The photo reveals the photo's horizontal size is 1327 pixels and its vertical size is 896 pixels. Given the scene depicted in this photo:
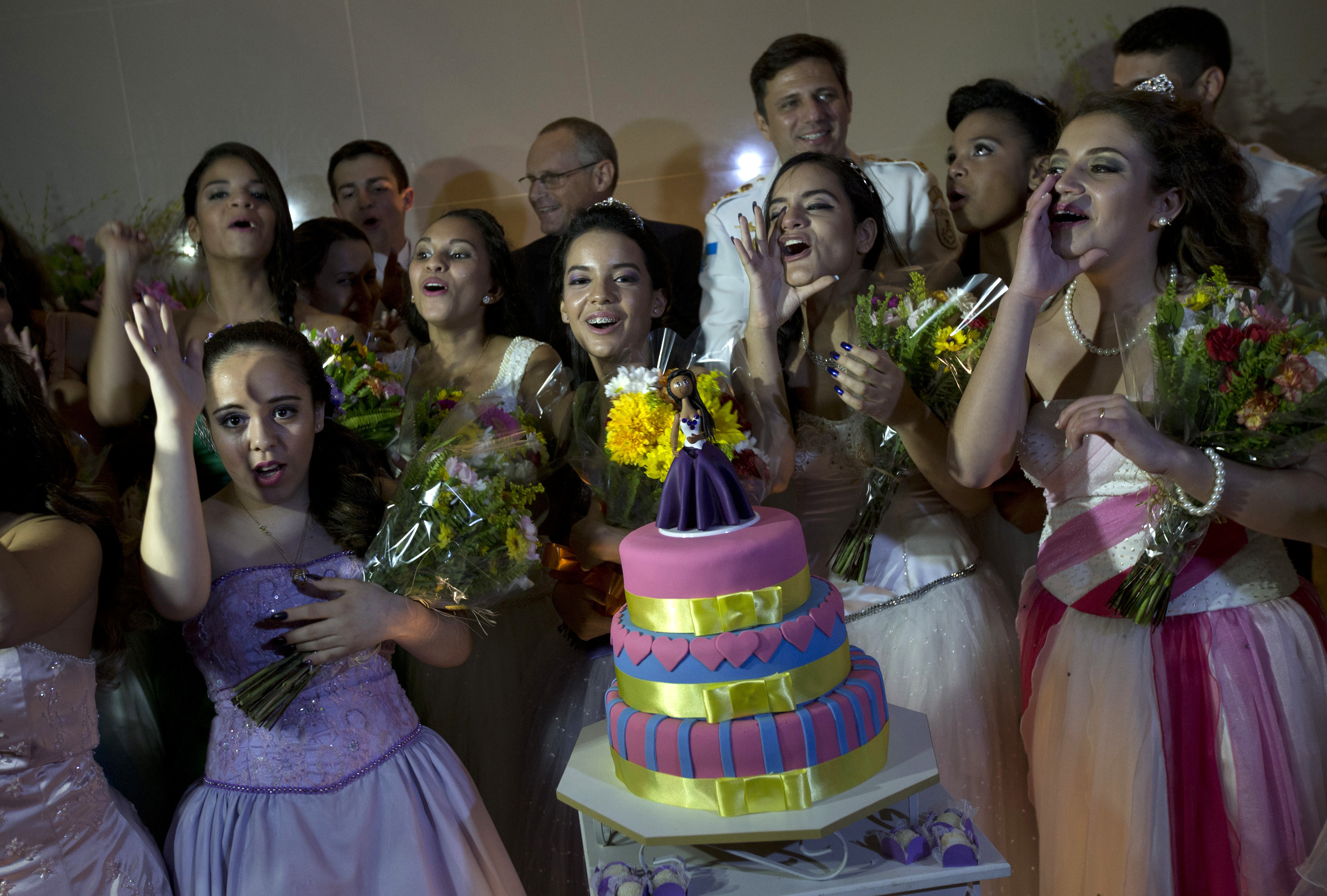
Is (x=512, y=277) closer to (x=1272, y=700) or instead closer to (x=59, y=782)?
(x=59, y=782)

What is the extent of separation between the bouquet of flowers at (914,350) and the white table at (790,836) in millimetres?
821

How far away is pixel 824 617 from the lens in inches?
69.5

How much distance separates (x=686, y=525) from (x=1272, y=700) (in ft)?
4.29

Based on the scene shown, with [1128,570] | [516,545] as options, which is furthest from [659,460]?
[1128,570]

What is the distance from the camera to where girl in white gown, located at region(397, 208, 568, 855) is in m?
3.08

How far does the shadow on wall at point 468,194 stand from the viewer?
19.1 ft

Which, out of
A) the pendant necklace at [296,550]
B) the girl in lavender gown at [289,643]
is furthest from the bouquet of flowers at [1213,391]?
the pendant necklace at [296,550]

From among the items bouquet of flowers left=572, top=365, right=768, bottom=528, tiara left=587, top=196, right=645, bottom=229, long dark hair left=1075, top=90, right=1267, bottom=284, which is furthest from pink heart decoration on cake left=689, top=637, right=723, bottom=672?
tiara left=587, top=196, right=645, bottom=229

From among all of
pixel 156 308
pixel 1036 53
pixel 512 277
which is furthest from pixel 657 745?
pixel 1036 53

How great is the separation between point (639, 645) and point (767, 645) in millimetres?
220

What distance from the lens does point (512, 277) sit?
3424mm

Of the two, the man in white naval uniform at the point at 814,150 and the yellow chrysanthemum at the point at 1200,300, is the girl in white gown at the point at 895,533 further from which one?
the man in white naval uniform at the point at 814,150

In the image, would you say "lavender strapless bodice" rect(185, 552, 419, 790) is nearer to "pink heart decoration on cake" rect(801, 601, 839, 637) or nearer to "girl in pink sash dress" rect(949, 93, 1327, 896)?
"pink heart decoration on cake" rect(801, 601, 839, 637)

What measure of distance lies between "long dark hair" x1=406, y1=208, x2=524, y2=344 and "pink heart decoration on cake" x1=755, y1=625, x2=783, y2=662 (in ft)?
6.43
